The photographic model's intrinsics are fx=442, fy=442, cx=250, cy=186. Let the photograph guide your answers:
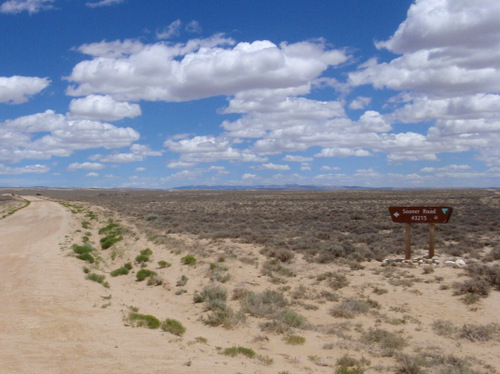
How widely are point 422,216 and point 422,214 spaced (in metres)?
0.08

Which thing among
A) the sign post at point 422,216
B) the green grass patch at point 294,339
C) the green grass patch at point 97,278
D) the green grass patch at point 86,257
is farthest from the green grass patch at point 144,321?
the sign post at point 422,216

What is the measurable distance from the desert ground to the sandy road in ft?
0.13

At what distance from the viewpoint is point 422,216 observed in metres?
16.8

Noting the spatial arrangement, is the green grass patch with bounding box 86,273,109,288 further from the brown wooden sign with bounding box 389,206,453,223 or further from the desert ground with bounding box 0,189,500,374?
the brown wooden sign with bounding box 389,206,453,223

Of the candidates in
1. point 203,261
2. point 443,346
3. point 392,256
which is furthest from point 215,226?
point 443,346

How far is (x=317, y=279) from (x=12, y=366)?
972cm

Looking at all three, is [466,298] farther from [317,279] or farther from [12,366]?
[12,366]

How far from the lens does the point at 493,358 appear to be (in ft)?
27.2

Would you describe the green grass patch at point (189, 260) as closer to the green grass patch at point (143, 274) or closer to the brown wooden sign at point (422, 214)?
the green grass patch at point (143, 274)

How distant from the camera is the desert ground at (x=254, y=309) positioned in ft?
26.6

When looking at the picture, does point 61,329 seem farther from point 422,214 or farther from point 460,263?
point 460,263

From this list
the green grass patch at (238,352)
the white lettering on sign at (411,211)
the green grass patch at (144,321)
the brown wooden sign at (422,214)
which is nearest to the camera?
the green grass patch at (238,352)

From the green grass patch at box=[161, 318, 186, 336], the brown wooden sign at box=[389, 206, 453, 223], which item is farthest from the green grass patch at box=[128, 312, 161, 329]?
the brown wooden sign at box=[389, 206, 453, 223]

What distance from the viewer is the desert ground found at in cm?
810
